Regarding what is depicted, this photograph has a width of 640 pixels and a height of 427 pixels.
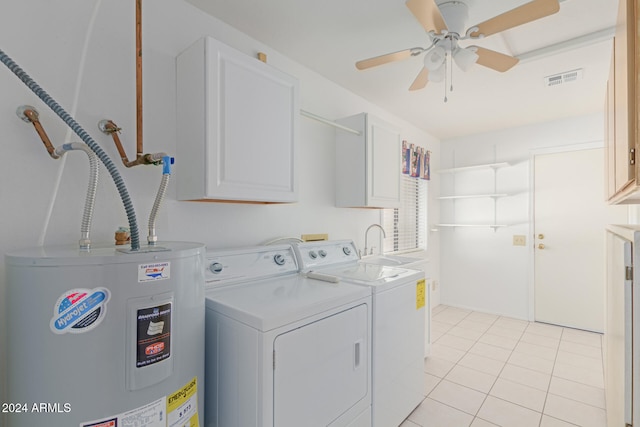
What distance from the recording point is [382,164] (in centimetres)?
273

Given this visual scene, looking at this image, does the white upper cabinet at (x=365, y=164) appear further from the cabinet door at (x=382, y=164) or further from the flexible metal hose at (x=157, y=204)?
the flexible metal hose at (x=157, y=204)

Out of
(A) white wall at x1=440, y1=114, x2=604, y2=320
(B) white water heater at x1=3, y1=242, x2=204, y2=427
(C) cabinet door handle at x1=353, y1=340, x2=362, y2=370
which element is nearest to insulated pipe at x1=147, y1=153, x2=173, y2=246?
(B) white water heater at x1=3, y1=242, x2=204, y2=427

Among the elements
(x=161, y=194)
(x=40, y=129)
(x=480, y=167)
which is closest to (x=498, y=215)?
(x=480, y=167)

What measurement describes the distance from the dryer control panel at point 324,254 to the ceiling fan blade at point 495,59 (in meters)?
1.53

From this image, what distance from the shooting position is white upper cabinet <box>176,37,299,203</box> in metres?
1.51

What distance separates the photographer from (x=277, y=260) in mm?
1931

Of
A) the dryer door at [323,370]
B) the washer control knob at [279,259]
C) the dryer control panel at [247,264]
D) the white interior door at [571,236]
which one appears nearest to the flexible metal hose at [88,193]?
the dryer control panel at [247,264]

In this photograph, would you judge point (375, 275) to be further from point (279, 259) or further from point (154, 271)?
point (154, 271)

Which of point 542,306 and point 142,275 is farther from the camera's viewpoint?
point 542,306

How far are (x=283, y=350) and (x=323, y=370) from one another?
0.28 m

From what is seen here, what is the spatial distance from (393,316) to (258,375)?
37.7 inches

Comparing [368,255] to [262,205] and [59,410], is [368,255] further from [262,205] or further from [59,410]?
[59,410]

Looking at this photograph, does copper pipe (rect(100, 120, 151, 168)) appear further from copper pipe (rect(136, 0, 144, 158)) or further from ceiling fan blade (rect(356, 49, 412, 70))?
ceiling fan blade (rect(356, 49, 412, 70))

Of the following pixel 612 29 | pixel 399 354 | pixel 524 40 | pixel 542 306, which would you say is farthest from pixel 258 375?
pixel 542 306
